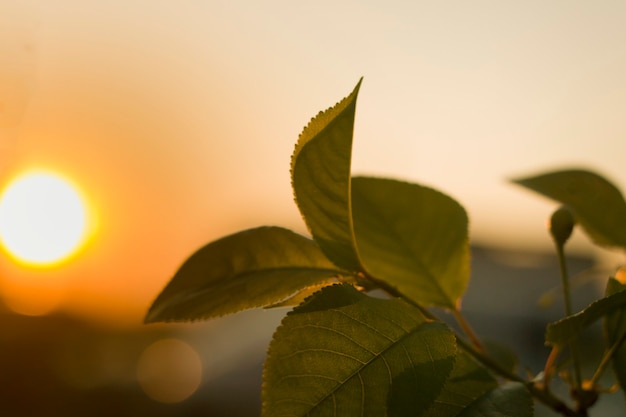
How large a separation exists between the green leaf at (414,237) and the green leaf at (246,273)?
3.1 inches

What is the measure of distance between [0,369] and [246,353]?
4.36 metres

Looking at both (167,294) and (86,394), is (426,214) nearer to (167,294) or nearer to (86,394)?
(167,294)

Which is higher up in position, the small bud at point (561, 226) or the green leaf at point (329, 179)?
the green leaf at point (329, 179)

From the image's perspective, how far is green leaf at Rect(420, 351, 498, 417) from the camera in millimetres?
396

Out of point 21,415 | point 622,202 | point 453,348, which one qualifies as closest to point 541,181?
point 622,202

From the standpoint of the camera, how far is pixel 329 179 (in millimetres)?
424

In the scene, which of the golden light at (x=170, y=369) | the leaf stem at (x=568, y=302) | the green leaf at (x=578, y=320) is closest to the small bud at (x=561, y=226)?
the leaf stem at (x=568, y=302)

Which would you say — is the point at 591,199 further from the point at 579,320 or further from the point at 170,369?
the point at 170,369

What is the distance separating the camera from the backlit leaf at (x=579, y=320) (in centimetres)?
39

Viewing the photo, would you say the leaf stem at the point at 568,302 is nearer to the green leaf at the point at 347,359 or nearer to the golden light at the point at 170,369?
the green leaf at the point at 347,359

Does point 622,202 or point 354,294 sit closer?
point 354,294

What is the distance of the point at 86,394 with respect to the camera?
16.6 feet

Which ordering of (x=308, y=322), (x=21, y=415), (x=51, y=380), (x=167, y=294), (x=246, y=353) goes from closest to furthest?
(x=308, y=322), (x=167, y=294), (x=21, y=415), (x=51, y=380), (x=246, y=353)

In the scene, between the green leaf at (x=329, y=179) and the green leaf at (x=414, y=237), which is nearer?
the green leaf at (x=329, y=179)
